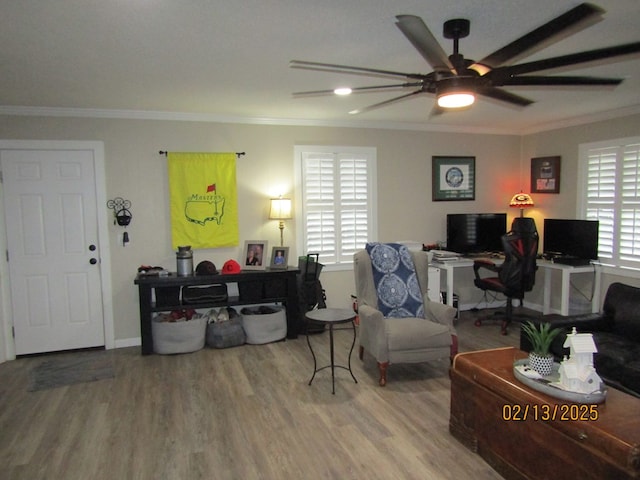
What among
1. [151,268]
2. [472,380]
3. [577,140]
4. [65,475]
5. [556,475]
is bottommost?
[65,475]

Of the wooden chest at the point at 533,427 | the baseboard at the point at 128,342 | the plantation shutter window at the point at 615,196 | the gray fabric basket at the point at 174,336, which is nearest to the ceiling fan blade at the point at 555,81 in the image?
the wooden chest at the point at 533,427

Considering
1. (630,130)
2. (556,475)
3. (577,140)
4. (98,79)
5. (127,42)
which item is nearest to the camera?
(556,475)

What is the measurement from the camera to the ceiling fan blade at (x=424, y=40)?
1.74 m

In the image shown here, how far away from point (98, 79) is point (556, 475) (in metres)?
3.89

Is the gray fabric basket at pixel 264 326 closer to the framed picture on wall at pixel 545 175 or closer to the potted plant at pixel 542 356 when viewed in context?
the potted plant at pixel 542 356

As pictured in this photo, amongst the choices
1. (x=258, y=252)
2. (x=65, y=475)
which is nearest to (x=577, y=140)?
(x=258, y=252)

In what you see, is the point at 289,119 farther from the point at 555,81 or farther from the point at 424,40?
the point at 424,40

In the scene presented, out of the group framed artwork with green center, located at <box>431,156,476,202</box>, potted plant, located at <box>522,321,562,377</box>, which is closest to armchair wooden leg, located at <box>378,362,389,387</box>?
potted plant, located at <box>522,321,562,377</box>

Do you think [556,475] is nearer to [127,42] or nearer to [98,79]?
[127,42]

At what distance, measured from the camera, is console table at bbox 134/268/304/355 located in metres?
4.40

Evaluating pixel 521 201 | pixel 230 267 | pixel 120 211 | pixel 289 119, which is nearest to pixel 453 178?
pixel 521 201

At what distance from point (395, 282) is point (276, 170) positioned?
201 centimetres

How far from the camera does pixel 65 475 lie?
2510 mm

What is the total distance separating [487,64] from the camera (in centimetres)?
216
